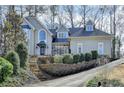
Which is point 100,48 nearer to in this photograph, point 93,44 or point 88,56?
point 93,44

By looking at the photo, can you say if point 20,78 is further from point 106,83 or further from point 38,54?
point 106,83

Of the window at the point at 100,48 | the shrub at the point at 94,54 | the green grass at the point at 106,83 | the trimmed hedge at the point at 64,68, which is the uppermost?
the window at the point at 100,48

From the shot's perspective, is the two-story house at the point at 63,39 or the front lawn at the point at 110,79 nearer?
the front lawn at the point at 110,79

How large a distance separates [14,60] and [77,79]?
1133 millimetres

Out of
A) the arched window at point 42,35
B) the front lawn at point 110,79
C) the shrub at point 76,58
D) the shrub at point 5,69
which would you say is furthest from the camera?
the arched window at point 42,35

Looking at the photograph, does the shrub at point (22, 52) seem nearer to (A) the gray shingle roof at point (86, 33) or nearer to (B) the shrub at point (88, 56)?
(A) the gray shingle roof at point (86, 33)

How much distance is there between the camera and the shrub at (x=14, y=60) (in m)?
14.1

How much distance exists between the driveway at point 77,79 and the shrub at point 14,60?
1.22 feet

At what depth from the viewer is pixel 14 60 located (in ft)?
46.5

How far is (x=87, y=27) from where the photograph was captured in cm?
1434

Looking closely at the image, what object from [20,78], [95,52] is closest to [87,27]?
[95,52]

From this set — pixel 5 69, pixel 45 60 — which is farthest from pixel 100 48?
pixel 5 69

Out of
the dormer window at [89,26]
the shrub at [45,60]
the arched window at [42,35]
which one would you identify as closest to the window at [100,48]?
the dormer window at [89,26]
